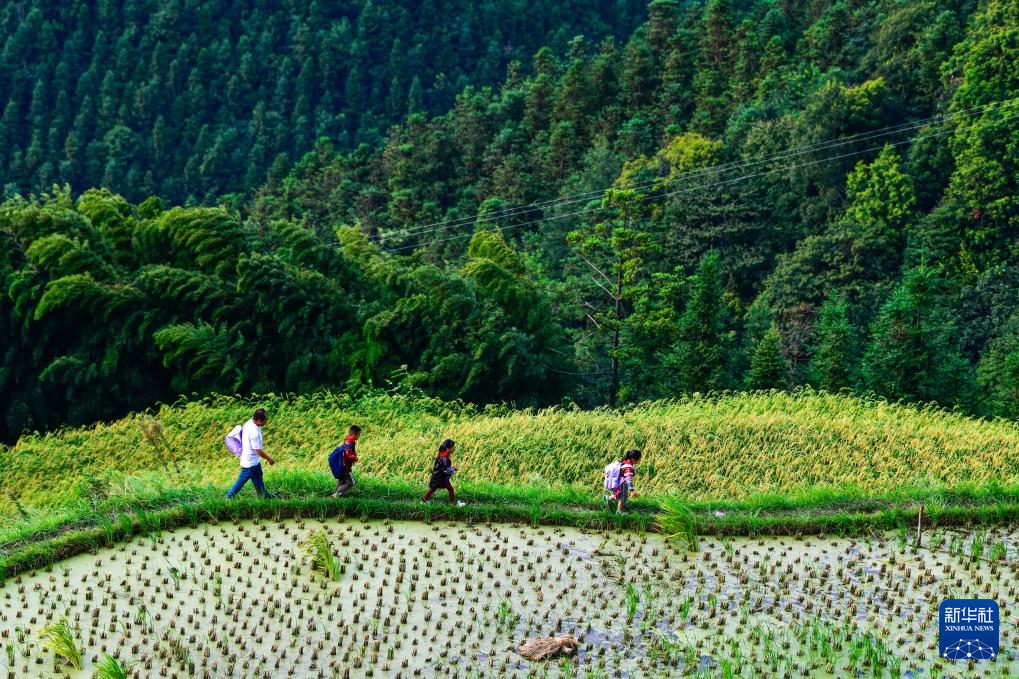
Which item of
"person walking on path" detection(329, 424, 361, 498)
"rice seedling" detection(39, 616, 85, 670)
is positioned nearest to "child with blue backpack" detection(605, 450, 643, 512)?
"person walking on path" detection(329, 424, 361, 498)

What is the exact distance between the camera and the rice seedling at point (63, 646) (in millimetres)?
9172

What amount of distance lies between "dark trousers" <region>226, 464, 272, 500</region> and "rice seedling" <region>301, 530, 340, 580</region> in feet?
4.81

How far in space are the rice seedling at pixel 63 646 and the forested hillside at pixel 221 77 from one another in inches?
2578

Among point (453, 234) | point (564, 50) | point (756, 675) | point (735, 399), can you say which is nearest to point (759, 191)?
point (453, 234)

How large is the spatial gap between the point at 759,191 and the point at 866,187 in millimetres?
4058

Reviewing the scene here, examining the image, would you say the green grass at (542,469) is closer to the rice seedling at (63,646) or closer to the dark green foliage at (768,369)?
the rice seedling at (63,646)

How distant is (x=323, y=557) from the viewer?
36.2 feet

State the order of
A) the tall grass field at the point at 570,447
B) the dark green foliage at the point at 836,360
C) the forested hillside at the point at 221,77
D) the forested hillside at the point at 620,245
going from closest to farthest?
the tall grass field at the point at 570,447
the forested hillside at the point at 620,245
the dark green foliage at the point at 836,360
the forested hillside at the point at 221,77

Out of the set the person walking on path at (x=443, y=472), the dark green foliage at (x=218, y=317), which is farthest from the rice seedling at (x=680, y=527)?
the dark green foliage at (x=218, y=317)

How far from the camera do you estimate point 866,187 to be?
43.2 metres

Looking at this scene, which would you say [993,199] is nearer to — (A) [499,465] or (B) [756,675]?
(A) [499,465]

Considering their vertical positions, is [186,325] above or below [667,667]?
above

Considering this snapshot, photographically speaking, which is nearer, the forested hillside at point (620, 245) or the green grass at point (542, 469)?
the green grass at point (542, 469)

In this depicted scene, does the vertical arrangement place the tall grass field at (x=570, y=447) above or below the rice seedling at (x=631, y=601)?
above
